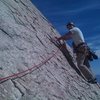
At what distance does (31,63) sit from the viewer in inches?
543

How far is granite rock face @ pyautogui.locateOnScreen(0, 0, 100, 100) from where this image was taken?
1219 centimetres

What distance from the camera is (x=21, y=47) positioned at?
46.9 feet

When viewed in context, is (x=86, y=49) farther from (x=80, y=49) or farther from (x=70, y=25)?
(x=70, y=25)

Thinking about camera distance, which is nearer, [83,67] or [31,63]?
[31,63]

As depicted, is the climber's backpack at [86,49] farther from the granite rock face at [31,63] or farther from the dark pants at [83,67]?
the granite rock face at [31,63]

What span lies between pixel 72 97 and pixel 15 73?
2.96 m

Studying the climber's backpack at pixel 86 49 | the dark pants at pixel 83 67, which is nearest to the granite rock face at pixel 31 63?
the dark pants at pixel 83 67

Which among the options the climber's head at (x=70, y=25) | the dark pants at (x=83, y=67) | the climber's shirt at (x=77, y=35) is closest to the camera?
the dark pants at (x=83, y=67)

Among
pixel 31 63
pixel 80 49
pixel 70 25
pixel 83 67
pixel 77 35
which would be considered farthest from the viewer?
pixel 70 25

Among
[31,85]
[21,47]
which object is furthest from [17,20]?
[31,85]

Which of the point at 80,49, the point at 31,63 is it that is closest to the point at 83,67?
the point at 80,49

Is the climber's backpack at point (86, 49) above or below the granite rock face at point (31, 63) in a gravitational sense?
above

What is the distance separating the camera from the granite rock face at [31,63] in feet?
40.0

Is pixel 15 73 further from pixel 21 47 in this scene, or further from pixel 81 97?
pixel 81 97
